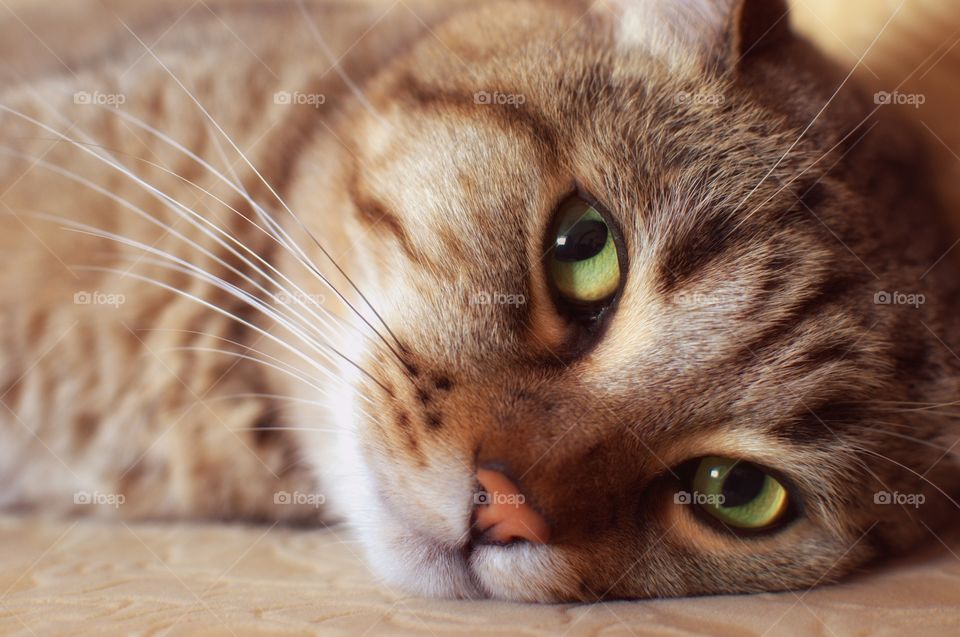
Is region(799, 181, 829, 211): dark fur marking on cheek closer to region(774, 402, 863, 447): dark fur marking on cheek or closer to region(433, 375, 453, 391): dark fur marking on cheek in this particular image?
region(774, 402, 863, 447): dark fur marking on cheek

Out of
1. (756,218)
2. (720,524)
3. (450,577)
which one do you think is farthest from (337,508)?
(756,218)

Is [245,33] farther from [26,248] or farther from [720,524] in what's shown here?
[720,524]

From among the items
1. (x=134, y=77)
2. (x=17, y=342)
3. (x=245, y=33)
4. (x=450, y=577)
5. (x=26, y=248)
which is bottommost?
(x=450, y=577)

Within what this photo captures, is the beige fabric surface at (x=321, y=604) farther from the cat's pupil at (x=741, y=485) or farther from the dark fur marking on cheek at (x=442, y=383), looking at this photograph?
the dark fur marking on cheek at (x=442, y=383)

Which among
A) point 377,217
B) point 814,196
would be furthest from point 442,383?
point 814,196

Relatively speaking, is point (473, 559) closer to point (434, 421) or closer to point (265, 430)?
point (434, 421)

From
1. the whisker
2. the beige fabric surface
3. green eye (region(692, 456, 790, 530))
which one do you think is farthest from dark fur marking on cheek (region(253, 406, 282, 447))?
green eye (region(692, 456, 790, 530))

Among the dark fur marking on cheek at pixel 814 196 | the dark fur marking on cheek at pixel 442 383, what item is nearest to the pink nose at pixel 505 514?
the dark fur marking on cheek at pixel 442 383
